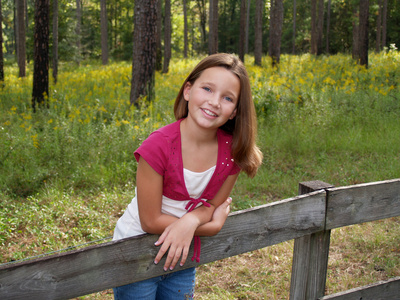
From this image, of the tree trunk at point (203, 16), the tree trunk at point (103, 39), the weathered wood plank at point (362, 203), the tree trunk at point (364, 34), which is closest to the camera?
the weathered wood plank at point (362, 203)

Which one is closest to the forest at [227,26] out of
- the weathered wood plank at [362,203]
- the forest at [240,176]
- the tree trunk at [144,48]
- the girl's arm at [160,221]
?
the forest at [240,176]

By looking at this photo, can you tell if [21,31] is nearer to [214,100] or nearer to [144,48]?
[144,48]

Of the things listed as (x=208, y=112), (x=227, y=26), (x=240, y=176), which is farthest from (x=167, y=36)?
(x=227, y=26)

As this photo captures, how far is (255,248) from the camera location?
6.39 feet

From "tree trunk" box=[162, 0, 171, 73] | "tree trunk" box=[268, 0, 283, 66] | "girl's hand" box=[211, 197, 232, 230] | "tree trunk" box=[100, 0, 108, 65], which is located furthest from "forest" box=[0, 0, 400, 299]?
"tree trunk" box=[100, 0, 108, 65]

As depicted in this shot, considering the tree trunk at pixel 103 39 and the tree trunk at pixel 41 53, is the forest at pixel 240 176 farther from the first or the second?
the tree trunk at pixel 103 39

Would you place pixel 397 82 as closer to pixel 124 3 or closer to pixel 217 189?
pixel 217 189

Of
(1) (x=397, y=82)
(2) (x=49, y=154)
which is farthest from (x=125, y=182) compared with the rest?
(1) (x=397, y=82)

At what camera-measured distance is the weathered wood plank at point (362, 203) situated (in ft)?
6.95

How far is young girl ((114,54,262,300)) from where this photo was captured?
1632mm

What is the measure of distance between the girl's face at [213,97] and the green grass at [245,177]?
2.01 metres

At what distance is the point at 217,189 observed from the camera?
1793 millimetres

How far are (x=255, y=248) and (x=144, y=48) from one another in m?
7.06

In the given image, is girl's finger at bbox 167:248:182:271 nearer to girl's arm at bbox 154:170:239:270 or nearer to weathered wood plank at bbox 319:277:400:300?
girl's arm at bbox 154:170:239:270
